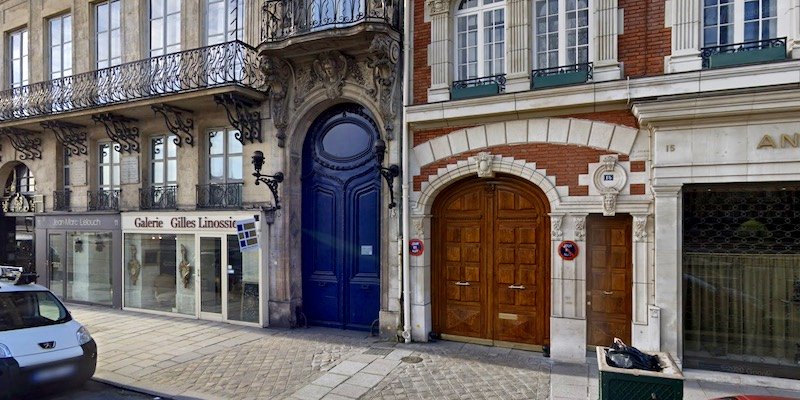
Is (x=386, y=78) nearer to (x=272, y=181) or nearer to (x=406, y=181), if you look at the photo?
(x=406, y=181)

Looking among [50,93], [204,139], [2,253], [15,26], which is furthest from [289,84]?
[2,253]

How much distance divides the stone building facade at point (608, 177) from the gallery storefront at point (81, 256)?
7.77 m

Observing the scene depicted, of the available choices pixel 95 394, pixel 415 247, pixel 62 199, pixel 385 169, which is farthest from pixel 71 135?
pixel 415 247

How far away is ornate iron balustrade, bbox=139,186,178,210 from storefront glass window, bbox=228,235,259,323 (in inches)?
80.7

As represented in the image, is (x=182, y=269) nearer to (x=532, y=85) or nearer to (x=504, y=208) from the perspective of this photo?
(x=504, y=208)

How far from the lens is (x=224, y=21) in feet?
31.7

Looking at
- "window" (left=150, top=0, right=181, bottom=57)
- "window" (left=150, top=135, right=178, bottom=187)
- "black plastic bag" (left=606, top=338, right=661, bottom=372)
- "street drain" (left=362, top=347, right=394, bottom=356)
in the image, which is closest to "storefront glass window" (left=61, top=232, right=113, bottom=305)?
"window" (left=150, top=135, right=178, bottom=187)

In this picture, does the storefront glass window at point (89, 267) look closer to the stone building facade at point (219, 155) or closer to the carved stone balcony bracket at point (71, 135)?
the stone building facade at point (219, 155)

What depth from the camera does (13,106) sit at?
1209cm

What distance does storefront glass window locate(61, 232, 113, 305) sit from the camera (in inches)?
430

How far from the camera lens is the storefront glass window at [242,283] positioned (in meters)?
9.09

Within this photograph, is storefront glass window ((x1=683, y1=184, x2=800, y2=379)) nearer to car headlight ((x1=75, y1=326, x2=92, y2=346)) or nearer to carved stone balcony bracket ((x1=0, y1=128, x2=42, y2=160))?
car headlight ((x1=75, y1=326, x2=92, y2=346))

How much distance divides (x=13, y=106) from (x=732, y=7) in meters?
16.3

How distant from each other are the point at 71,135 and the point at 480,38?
34.4 ft
